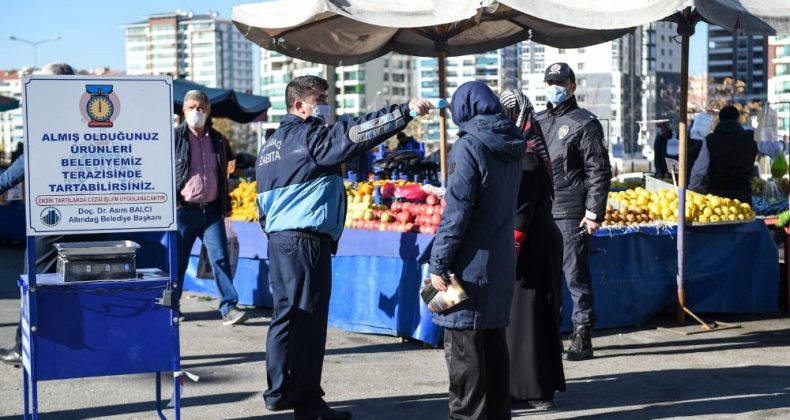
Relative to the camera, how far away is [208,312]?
32.7 feet

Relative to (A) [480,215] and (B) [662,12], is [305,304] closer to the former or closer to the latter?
(A) [480,215]

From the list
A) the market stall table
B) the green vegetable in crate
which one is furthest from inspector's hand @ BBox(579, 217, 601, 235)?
the green vegetable in crate

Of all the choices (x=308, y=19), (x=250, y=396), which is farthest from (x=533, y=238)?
(x=308, y=19)

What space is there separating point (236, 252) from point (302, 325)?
13.3ft

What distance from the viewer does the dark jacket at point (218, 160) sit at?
8.86 meters

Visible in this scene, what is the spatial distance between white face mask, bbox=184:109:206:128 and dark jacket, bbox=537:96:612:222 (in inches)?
117

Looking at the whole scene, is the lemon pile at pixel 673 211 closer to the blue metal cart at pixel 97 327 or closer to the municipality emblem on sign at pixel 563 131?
the municipality emblem on sign at pixel 563 131

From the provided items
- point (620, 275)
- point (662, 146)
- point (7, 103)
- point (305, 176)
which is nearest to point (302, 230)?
point (305, 176)

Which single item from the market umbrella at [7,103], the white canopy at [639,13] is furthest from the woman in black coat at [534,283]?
the market umbrella at [7,103]

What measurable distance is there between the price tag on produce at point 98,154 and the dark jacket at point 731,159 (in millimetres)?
7035

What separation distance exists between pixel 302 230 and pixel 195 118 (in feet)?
10.7

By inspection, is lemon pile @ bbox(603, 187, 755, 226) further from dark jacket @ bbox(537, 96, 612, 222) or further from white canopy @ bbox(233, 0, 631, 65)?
white canopy @ bbox(233, 0, 631, 65)

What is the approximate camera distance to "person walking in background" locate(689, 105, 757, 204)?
1069 cm

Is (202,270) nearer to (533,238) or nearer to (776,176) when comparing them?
(533,238)
